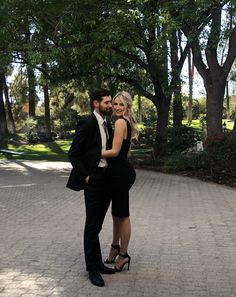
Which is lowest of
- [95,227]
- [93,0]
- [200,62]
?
[95,227]

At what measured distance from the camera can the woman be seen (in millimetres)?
4766

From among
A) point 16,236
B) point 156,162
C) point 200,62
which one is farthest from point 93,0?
point 16,236

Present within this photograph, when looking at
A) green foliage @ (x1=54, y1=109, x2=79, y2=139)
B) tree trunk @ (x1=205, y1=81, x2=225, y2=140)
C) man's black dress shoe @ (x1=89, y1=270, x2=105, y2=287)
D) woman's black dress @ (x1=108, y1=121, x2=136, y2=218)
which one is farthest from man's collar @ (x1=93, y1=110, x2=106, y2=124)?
green foliage @ (x1=54, y1=109, x2=79, y2=139)

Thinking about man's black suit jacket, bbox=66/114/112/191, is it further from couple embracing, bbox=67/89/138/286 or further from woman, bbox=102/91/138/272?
woman, bbox=102/91/138/272

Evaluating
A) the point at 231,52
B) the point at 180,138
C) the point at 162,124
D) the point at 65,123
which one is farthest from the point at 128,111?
the point at 65,123

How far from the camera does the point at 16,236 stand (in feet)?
21.9

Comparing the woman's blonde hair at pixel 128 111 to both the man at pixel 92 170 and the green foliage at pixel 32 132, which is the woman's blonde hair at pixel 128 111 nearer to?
the man at pixel 92 170

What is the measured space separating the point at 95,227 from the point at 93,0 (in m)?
10.8

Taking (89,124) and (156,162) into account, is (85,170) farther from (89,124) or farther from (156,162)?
(156,162)

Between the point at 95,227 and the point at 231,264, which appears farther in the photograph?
the point at 231,264

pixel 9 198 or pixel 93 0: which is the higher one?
pixel 93 0

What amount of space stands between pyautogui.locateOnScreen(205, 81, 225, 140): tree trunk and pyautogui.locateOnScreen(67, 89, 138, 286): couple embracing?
11010 millimetres

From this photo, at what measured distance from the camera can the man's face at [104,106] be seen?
4883 mm

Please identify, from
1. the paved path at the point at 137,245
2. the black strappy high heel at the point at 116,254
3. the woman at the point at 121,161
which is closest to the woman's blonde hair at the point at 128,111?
the woman at the point at 121,161
